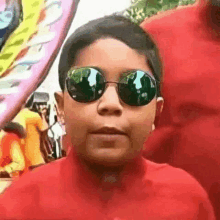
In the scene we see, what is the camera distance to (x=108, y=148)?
501mm

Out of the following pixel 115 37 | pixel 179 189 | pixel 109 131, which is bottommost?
pixel 179 189

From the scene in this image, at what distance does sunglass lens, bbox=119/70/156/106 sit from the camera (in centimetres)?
50

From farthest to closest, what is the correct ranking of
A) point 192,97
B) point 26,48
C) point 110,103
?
point 26,48 < point 192,97 < point 110,103

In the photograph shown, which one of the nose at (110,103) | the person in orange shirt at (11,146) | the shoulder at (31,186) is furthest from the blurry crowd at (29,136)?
the nose at (110,103)

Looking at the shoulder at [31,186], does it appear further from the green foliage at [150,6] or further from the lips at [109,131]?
the green foliage at [150,6]

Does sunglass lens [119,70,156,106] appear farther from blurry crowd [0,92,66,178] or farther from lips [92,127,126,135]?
blurry crowd [0,92,66,178]

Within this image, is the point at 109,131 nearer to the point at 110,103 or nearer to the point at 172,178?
the point at 110,103

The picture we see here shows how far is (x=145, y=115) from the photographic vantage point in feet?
1.71

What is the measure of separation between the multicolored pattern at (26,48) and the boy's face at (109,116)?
19cm

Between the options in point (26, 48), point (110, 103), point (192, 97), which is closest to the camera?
point (110, 103)

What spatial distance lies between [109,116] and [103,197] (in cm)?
13

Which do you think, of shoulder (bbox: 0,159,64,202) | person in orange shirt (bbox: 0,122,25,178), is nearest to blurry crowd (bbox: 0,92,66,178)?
person in orange shirt (bbox: 0,122,25,178)

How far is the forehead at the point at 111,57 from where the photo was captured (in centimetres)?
51

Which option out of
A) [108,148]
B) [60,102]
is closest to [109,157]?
[108,148]
